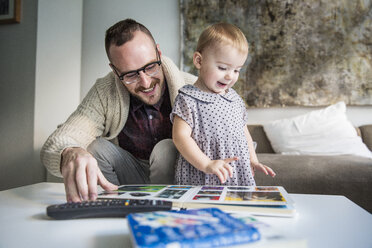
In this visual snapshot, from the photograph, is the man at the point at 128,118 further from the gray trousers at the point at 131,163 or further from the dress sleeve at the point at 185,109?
the dress sleeve at the point at 185,109

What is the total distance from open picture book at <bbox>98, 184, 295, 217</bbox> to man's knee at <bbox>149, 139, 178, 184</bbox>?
378mm

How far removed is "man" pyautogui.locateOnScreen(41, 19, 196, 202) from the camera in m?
1.10

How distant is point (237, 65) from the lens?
39.4 inches

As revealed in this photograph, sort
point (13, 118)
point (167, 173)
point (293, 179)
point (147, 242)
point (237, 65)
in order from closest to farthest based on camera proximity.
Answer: point (147, 242)
point (237, 65)
point (167, 173)
point (293, 179)
point (13, 118)

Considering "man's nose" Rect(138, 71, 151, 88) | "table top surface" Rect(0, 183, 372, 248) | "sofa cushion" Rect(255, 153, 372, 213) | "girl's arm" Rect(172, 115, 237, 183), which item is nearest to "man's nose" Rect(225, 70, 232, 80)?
"girl's arm" Rect(172, 115, 237, 183)

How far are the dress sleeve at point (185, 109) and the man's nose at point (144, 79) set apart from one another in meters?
0.16

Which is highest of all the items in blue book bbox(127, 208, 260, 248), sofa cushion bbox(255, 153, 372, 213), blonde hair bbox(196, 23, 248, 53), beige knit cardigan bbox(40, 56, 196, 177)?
blonde hair bbox(196, 23, 248, 53)

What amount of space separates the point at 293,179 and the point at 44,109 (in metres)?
2.14

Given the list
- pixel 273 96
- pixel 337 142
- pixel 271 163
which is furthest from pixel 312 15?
pixel 271 163

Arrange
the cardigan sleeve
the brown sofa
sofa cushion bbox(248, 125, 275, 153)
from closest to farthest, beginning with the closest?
the cardigan sleeve → the brown sofa → sofa cushion bbox(248, 125, 275, 153)

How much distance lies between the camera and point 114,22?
296cm

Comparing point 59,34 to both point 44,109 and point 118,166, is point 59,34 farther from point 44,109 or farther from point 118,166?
point 118,166

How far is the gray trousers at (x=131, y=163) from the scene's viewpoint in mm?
1167

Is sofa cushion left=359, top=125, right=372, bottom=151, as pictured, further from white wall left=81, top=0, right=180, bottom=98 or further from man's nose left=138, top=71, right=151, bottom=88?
man's nose left=138, top=71, right=151, bottom=88
